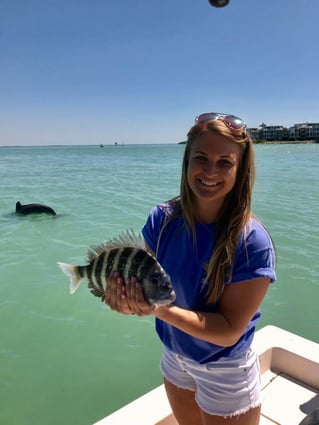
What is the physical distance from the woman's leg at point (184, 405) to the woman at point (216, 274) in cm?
7

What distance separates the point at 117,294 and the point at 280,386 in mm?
2488

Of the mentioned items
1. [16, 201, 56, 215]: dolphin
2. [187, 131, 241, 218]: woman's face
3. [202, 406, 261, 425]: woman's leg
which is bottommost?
[16, 201, 56, 215]: dolphin

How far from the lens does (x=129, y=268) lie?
1630 millimetres

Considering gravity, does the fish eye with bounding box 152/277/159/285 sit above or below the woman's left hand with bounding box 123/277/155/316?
above

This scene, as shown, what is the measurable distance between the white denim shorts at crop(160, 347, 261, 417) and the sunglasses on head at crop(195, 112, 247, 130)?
115 centimetres

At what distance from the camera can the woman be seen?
1707 mm

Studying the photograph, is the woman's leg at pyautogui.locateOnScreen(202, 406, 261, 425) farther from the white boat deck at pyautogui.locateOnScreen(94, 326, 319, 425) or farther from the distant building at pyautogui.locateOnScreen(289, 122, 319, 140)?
the distant building at pyautogui.locateOnScreen(289, 122, 319, 140)

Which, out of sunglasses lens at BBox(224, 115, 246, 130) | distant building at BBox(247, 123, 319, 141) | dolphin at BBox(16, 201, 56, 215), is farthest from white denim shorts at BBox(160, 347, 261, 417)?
distant building at BBox(247, 123, 319, 141)

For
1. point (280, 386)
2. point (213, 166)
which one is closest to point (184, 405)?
point (213, 166)

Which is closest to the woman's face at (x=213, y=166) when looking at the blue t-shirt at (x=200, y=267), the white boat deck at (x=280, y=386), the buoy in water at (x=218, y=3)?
the blue t-shirt at (x=200, y=267)

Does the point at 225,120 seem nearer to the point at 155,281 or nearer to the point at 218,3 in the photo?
the point at 155,281

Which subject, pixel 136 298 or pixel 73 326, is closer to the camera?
pixel 136 298

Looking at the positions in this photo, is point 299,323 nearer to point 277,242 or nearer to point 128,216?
point 277,242

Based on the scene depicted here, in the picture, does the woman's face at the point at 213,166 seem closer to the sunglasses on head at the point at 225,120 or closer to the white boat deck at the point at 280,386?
the sunglasses on head at the point at 225,120
